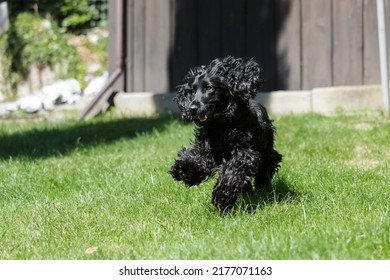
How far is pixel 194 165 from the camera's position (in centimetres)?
524

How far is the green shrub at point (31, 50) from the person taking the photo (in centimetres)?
1386

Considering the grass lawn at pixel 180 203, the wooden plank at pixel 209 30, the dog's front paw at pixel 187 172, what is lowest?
the grass lawn at pixel 180 203

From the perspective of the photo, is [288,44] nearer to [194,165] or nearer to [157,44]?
[157,44]

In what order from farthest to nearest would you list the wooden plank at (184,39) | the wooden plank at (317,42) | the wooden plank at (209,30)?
the wooden plank at (184,39) → the wooden plank at (209,30) → the wooden plank at (317,42)

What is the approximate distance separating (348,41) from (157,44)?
302 cm

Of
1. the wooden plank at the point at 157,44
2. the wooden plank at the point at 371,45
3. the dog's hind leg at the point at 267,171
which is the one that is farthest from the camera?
the wooden plank at the point at 157,44

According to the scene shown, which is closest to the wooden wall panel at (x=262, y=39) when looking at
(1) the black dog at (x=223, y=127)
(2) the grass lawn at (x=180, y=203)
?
(2) the grass lawn at (x=180, y=203)

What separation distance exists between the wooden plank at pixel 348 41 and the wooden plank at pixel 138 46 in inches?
121

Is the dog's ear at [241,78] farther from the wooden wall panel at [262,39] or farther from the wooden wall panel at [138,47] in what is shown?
the wooden wall panel at [138,47]

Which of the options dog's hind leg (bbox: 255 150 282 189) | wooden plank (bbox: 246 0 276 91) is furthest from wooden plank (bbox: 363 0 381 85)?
dog's hind leg (bbox: 255 150 282 189)

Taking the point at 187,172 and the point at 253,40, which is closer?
the point at 187,172

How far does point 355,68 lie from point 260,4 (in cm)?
172

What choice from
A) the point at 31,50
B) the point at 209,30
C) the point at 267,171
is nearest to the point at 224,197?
the point at 267,171

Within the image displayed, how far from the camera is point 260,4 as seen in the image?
10.8 m
